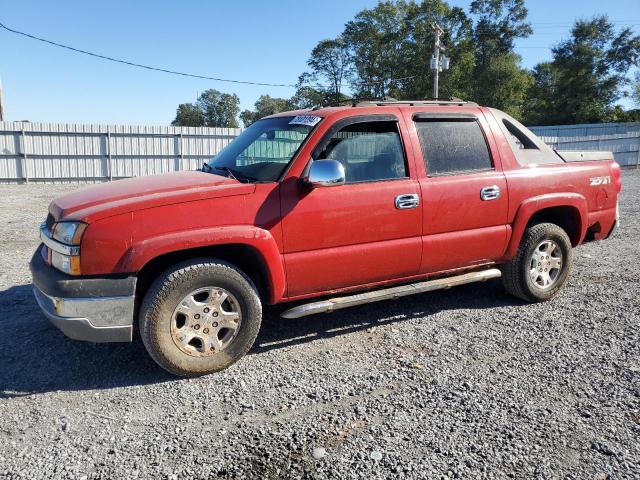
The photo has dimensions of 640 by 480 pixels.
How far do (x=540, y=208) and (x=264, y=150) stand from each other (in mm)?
2665

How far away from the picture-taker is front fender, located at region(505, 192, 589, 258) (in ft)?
15.5

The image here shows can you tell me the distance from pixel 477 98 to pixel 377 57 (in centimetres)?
1504

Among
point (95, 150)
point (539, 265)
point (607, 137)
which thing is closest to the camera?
point (539, 265)

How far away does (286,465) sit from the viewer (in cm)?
261

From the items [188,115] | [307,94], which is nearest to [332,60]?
[307,94]

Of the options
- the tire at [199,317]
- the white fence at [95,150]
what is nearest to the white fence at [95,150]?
the white fence at [95,150]

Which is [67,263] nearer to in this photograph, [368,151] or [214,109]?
[368,151]

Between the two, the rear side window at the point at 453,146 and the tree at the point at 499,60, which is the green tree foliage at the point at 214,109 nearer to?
the tree at the point at 499,60

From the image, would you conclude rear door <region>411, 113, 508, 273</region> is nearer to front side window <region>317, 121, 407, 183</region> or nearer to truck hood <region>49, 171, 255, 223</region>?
front side window <region>317, 121, 407, 183</region>

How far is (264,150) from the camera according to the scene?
14.1 feet

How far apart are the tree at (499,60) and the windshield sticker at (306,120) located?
5105 centimetres

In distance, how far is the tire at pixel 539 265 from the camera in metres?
4.88

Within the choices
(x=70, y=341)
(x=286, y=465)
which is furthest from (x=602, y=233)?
(x=70, y=341)

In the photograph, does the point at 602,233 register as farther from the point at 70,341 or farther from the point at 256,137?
the point at 70,341
